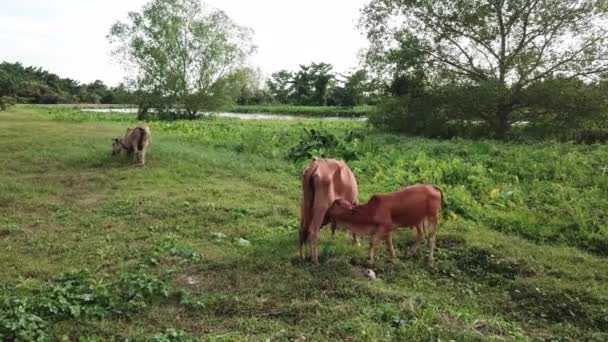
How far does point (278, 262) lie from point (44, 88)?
63480mm

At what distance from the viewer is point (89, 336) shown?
430 centimetres

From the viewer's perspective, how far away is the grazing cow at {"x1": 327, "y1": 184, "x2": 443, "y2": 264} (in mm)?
5961

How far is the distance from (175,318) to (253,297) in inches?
32.5

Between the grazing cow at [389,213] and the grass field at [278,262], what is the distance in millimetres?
427

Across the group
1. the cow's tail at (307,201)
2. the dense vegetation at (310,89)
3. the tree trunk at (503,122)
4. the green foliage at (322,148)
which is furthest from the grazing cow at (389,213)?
the dense vegetation at (310,89)

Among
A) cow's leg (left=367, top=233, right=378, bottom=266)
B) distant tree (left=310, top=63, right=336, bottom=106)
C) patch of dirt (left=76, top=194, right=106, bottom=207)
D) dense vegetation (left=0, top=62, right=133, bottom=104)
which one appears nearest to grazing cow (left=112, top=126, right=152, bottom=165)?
patch of dirt (left=76, top=194, right=106, bottom=207)

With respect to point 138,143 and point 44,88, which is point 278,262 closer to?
point 138,143

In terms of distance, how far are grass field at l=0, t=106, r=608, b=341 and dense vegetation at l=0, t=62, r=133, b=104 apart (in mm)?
45167

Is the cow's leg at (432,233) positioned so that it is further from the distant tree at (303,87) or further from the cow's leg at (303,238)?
the distant tree at (303,87)

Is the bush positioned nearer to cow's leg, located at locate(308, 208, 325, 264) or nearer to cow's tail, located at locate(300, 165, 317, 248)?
cow's tail, located at locate(300, 165, 317, 248)

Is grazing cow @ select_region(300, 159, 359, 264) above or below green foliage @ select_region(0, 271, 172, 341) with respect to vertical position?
above

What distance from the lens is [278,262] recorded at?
6.11 metres

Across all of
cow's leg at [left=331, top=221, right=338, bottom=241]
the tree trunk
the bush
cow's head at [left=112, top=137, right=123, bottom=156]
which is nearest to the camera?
cow's leg at [left=331, top=221, right=338, bottom=241]

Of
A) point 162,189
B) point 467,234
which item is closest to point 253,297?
point 467,234
